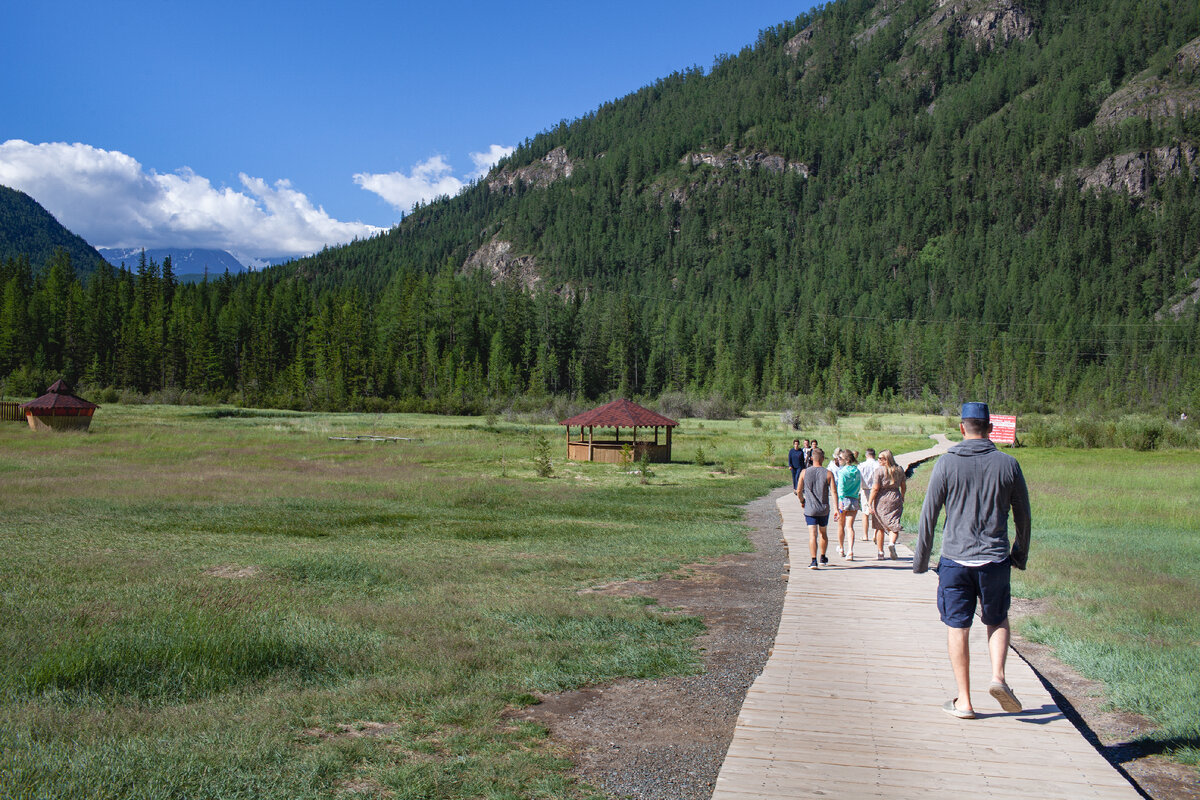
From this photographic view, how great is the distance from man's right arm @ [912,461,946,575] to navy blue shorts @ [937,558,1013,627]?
0.18m

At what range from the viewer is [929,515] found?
5828 millimetres

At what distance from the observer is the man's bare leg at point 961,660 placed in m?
5.74

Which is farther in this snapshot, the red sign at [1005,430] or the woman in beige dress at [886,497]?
the red sign at [1005,430]

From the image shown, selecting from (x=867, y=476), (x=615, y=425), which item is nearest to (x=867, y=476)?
(x=867, y=476)

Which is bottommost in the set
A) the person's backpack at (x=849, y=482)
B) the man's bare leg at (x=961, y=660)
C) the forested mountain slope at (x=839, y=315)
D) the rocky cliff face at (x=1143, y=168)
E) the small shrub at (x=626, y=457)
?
the small shrub at (x=626, y=457)

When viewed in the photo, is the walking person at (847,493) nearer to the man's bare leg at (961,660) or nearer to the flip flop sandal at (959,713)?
the flip flop sandal at (959,713)

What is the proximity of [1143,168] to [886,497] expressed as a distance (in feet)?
716

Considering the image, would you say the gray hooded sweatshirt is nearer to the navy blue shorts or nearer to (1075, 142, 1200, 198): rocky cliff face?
the navy blue shorts

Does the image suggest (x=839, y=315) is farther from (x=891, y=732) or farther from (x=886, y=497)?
(x=891, y=732)

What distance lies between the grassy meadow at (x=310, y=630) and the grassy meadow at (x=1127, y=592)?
14.6 ft

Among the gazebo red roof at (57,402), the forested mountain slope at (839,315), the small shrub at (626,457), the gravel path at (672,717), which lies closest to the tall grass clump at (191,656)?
the gravel path at (672,717)

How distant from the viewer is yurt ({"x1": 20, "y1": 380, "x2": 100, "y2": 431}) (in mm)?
44688

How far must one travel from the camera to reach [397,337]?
101 metres

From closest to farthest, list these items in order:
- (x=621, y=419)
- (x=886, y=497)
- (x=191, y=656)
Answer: (x=191, y=656) < (x=886, y=497) < (x=621, y=419)
